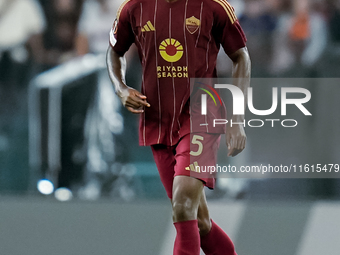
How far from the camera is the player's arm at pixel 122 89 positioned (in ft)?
9.07

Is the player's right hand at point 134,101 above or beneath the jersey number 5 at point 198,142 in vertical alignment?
above

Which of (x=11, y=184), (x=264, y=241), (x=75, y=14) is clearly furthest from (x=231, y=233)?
(x=75, y=14)

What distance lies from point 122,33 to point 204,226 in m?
1.13

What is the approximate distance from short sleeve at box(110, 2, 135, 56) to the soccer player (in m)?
0.01

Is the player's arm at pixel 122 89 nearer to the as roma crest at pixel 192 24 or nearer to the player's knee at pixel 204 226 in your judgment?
the as roma crest at pixel 192 24

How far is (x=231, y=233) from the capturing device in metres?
4.08

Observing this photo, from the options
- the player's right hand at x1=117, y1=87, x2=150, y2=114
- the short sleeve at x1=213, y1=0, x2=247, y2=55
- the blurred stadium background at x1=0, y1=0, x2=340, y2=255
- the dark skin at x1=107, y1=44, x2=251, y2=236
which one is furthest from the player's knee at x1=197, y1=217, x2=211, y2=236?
the blurred stadium background at x1=0, y1=0, x2=340, y2=255

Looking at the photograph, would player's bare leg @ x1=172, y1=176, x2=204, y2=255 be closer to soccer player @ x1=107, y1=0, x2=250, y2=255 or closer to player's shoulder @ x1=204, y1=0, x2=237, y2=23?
soccer player @ x1=107, y1=0, x2=250, y2=255

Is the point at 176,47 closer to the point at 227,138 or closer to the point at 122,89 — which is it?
the point at 122,89

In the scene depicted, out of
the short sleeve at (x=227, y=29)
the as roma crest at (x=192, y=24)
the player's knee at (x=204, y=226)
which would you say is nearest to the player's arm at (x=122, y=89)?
the as roma crest at (x=192, y=24)

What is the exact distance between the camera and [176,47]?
2.78 meters

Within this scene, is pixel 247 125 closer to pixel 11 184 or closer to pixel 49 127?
pixel 49 127

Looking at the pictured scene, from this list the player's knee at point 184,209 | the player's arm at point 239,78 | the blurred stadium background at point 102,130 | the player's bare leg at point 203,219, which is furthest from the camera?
the blurred stadium background at point 102,130

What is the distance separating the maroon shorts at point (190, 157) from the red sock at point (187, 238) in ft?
0.76
